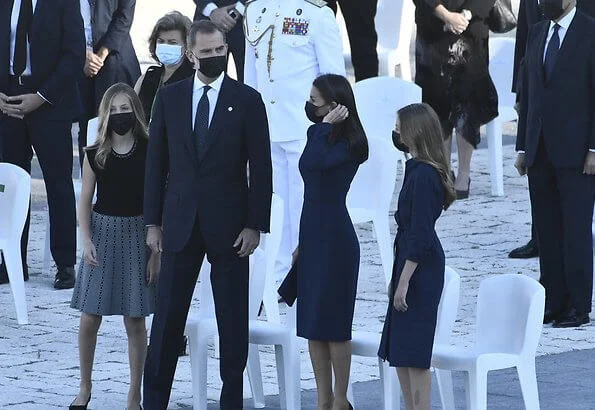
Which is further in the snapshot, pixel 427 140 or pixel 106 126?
pixel 106 126

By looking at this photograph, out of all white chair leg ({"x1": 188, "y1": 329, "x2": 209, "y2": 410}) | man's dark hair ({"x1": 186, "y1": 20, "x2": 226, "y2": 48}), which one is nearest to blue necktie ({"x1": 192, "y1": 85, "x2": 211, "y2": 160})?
man's dark hair ({"x1": 186, "y1": 20, "x2": 226, "y2": 48})

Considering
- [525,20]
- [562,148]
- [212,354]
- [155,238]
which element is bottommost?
[212,354]

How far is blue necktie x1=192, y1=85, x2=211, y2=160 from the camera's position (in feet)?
24.8

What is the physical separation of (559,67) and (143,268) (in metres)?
2.77

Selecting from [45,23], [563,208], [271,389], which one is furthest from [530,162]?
[45,23]

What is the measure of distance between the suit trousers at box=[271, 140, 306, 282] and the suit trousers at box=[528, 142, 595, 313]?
1.37 m

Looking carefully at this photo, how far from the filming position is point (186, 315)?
303 inches

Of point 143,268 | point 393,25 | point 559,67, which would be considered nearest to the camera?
point 143,268

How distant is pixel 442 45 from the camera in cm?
1274

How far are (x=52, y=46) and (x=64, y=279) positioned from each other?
57.2 inches

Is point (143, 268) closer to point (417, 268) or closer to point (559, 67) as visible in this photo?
point (417, 268)

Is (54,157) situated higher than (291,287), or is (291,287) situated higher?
(54,157)

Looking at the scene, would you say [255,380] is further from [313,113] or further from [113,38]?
[113,38]

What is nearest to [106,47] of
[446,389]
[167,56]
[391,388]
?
[167,56]
